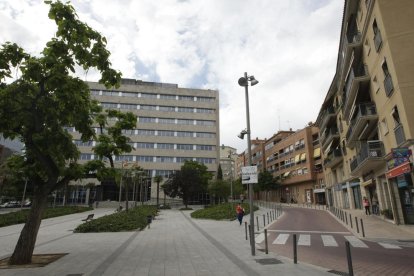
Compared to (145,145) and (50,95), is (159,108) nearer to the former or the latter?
(145,145)

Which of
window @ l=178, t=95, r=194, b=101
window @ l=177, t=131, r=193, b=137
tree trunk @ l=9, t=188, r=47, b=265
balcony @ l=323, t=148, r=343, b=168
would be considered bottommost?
tree trunk @ l=9, t=188, r=47, b=265

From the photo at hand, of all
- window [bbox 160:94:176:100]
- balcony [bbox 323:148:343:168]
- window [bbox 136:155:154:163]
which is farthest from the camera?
window [bbox 160:94:176:100]

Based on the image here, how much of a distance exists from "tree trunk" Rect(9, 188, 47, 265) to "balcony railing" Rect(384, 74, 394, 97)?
754 inches

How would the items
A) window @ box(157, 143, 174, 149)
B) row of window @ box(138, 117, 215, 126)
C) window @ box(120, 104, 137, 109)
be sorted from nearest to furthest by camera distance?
1. window @ box(157, 143, 174, 149)
2. row of window @ box(138, 117, 215, 126)
3. window @ box(120, 104, 137, 109)

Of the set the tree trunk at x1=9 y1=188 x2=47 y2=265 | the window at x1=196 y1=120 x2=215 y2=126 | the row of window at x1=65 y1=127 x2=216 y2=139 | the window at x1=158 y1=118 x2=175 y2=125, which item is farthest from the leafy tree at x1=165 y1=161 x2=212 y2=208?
the tree trunk at x1=9 y1=188 x2=47 y2=265

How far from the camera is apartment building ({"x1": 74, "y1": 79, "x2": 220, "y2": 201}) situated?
65.4m

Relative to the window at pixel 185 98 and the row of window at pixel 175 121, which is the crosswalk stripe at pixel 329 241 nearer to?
the row of window at pixel 175 121

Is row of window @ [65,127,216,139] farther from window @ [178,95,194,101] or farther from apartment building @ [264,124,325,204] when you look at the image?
apartment building @ [264,124,325,204]

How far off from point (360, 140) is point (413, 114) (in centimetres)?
1171

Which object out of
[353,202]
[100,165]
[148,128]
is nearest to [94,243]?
[100,165]

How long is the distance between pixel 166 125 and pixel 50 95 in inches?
2287

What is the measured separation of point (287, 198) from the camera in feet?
217

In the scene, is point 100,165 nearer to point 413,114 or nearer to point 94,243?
point 94,243

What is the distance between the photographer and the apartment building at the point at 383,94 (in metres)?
16.4
